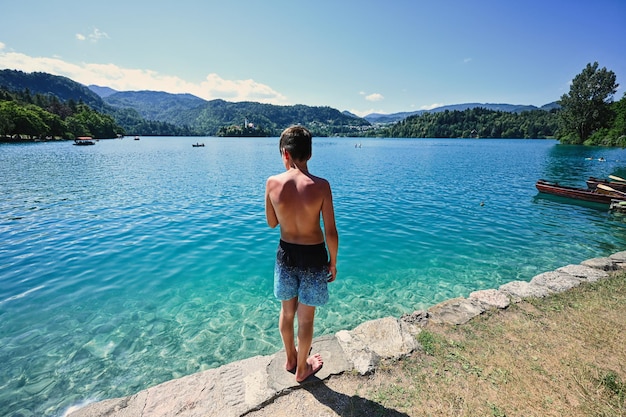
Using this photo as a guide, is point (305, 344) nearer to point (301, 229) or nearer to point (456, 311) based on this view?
point (301, 229)

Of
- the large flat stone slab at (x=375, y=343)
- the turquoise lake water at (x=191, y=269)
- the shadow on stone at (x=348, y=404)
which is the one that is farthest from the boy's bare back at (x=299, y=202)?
the turquoise lake water at (x=191, y=269)

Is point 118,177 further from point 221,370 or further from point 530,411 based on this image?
point 530,411

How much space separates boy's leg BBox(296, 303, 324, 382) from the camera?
3.45 m

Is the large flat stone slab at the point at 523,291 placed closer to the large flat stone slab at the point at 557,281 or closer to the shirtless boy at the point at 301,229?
the large flat stone slab at the point at 557,281

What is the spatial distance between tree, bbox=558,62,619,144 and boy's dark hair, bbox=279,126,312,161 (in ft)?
386

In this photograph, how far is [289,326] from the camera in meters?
3.75

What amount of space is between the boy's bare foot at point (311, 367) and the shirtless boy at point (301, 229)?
51cm

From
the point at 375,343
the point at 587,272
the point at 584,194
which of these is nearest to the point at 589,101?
the point at 584,194

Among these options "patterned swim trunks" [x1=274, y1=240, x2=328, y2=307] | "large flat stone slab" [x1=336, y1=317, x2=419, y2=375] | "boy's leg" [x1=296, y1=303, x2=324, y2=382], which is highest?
"patterned swim trunks" [x1=274, y1=240, x2=328, y2=307]

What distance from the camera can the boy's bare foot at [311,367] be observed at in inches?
150

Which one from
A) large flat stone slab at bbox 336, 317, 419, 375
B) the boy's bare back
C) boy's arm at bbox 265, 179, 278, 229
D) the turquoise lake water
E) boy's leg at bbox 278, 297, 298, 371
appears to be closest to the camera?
the boy's bare back

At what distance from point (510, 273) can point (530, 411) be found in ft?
23.6

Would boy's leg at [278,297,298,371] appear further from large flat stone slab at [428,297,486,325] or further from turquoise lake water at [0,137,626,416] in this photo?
large flat stone slab at [428,297,486,325]

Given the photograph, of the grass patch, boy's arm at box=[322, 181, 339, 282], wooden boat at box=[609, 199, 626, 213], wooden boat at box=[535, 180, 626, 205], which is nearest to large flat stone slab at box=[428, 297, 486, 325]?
the grass patch
